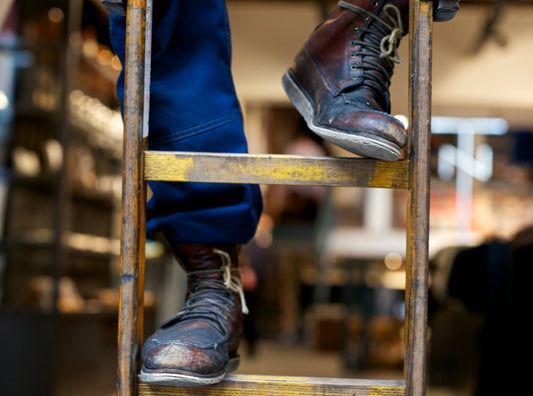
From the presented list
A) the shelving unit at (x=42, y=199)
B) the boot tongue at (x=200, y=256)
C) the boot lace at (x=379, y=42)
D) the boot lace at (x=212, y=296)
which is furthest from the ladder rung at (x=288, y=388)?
the shelving unit at (x=42, y=199)

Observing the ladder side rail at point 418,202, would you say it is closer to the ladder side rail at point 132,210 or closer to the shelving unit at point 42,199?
the ladder side rail at point 132,210

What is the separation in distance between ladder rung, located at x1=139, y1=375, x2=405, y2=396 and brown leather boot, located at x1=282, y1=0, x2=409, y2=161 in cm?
30

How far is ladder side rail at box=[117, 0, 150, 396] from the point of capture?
87 cm

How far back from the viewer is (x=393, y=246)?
997 cm

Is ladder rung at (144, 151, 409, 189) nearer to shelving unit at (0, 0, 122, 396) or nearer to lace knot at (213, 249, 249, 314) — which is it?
lace knot at (213, 249, 249, 314)

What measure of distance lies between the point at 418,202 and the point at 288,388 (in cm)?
28

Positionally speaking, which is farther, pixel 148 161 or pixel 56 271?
pixel 56 271

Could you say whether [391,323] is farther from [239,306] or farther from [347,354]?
[239,306]

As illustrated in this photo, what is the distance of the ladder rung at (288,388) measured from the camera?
872 mm

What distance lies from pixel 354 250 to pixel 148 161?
→ 946 cm

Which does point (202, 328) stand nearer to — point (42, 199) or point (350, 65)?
point (350, 65)

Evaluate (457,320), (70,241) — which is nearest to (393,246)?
(457,320)

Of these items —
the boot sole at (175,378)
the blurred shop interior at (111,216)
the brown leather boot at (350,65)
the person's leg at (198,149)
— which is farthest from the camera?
the blurred shop interior at (111,216)

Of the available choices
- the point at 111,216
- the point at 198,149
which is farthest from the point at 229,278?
the point at 111,216
